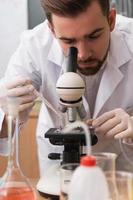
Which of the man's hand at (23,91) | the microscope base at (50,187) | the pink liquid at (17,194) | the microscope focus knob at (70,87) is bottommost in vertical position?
the microscope base at (50,187)

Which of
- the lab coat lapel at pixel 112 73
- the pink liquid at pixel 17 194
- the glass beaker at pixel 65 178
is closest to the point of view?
the glass beaker at pixel 65 178

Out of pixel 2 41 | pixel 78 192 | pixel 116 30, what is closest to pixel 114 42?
pixel 116 30

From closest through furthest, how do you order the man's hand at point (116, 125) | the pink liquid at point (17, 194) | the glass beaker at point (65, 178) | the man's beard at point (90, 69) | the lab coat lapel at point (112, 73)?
the glass beaker at point (65, 178)
the pink liquid at point (17, 194)
the man's hand at point (116, 125)
the man's beard at point (90, 69)
the lab coat lapel at point (112, 73)

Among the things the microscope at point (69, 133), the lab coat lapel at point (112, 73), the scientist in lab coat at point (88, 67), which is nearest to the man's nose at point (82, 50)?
the scientist in lab coat at point (88, 67)

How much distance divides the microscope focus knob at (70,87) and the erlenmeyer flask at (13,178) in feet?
0.38

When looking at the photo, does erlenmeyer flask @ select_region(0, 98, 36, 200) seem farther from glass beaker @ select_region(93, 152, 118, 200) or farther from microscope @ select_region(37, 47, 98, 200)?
glass beaker @ select_region(93, 152, 118, 200)

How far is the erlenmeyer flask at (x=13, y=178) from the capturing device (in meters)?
0.88

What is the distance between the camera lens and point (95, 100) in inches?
56.2

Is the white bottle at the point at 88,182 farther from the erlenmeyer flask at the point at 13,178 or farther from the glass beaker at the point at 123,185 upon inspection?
the erlenmeyer flask at the point at 13,178

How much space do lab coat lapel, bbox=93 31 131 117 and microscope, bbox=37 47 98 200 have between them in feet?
1.15

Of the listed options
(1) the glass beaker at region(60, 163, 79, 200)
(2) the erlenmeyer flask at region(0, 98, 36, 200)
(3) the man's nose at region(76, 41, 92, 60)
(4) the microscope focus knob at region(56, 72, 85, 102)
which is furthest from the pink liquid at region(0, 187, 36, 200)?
(3) the man's nose at region(76, 41, 92, 60)

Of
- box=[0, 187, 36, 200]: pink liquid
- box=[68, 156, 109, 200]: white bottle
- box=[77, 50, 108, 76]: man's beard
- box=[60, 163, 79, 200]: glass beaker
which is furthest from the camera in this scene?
box=[77, 50, 108, 76]: man's beard

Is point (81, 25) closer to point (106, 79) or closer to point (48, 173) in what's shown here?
point (106, 79)

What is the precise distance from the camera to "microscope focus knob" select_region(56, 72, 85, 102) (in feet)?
3.10
